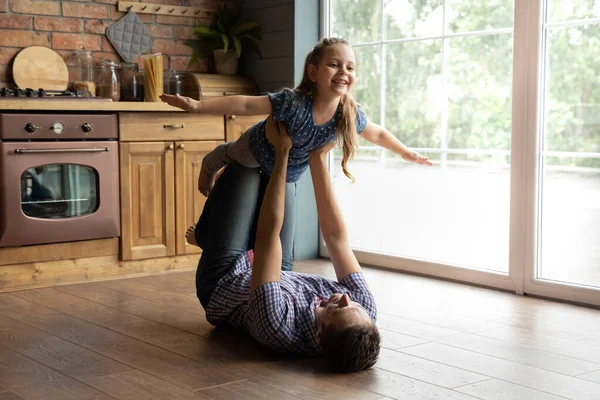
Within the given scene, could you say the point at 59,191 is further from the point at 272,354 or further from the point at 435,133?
the point at 435,133

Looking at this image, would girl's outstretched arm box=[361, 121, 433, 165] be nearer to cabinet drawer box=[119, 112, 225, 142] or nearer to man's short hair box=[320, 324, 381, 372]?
man's short hair box=[320, 324, 381, 372]

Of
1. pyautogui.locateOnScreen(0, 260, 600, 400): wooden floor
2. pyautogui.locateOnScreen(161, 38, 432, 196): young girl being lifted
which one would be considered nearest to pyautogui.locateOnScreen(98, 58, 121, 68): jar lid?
pyautogui.locateOnScreen(0, 260, 600, 400): wooden floor

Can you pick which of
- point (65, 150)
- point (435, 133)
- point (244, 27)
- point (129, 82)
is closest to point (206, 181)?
point (65, 150)

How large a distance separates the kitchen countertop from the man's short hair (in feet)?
7.26

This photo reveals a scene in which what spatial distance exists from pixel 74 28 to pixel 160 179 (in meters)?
1.07

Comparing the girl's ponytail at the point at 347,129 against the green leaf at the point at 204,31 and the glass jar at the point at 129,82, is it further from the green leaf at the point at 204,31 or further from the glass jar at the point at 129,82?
the green leaf at the point at 204,31

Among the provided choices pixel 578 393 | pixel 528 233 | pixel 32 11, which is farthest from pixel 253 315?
pixel 32 11

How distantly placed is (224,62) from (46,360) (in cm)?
281

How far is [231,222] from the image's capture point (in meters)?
3.30

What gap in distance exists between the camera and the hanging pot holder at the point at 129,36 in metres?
5.05

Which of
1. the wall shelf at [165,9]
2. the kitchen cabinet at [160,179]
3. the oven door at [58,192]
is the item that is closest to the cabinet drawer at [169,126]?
the kitchen cabinet at [160,179]

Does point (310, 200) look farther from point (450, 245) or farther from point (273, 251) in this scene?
point (273, 251)

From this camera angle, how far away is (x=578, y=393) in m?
2.55

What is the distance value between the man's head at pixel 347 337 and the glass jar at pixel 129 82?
2682mm
